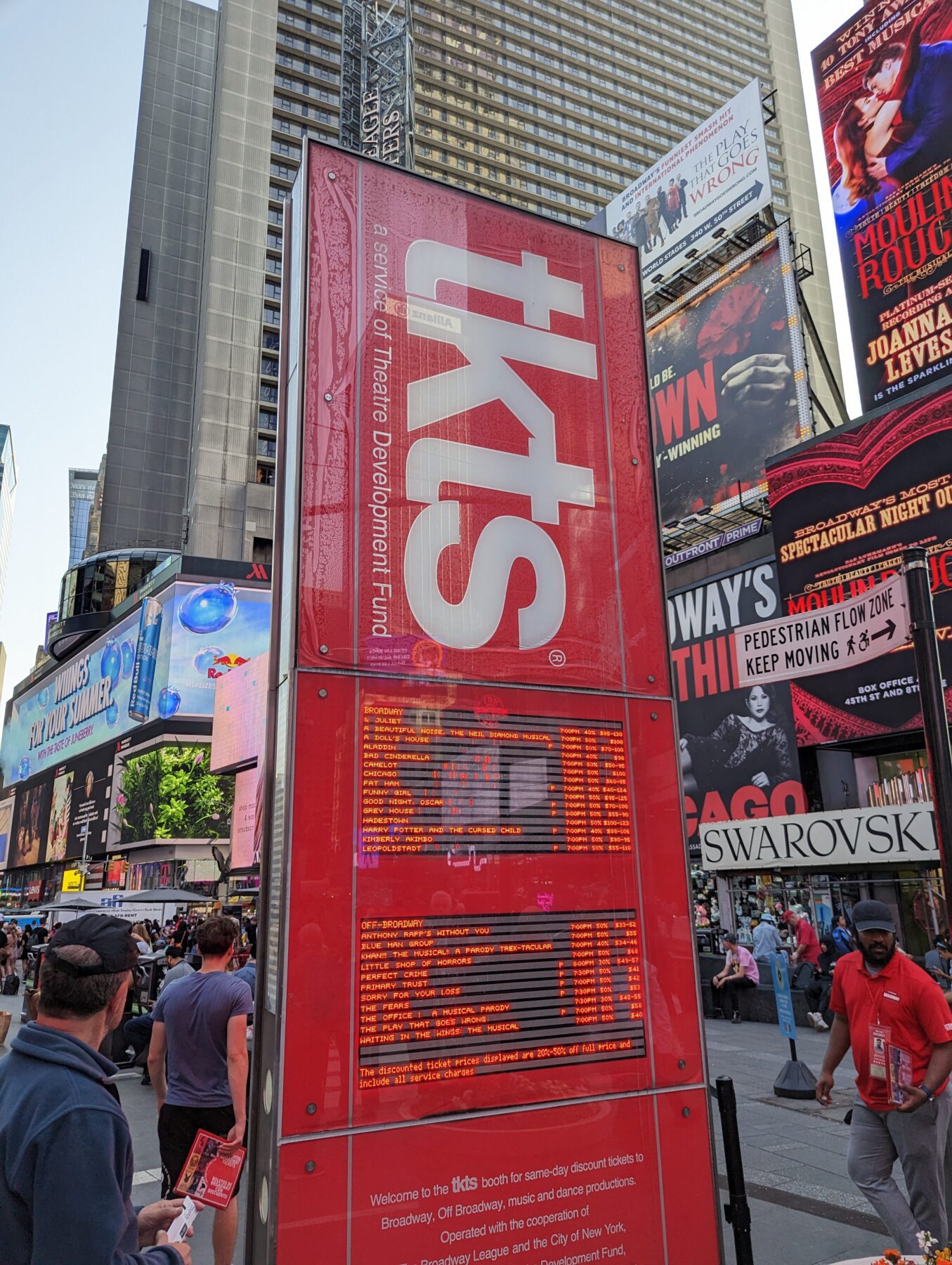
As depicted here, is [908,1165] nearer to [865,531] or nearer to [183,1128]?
Result: [183,1128]

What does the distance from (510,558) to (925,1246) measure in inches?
129

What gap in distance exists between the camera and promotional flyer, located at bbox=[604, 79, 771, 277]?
33.4 meters

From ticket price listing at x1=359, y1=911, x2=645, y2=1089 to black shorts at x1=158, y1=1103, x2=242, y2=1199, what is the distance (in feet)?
4.78

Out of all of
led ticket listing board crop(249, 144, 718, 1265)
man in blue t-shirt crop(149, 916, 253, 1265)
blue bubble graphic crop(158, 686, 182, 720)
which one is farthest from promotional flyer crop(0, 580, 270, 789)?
led ticket listing board crop(249, 144, 718, 1265)

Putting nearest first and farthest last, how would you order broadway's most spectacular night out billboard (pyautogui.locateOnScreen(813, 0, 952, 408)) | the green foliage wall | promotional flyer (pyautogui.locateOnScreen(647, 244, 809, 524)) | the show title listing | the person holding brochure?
the person holding brochure
broadway's most spectacular night out billboard (pyautogui.locateOnScreen(813, 0, 952, 408))
promotional flyer (pyautogui.locateOnScreen(647, 244, 809, 524))
the green foliage wall
the show title listing

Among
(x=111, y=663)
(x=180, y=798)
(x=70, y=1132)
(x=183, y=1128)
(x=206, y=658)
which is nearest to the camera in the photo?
(x=70, y=1132)

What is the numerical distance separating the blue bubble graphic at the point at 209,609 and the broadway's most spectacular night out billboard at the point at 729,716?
3467 cm

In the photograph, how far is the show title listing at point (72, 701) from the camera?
6653 cm

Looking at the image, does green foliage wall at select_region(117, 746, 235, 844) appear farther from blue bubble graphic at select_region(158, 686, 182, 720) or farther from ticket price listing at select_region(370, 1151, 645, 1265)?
ticket price listing at select_region(370, 1151, 645, 1265)

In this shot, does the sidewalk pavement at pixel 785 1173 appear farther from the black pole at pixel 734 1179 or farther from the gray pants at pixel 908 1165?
the gray pants at pixel 908 1165

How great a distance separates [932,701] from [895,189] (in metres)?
24.5

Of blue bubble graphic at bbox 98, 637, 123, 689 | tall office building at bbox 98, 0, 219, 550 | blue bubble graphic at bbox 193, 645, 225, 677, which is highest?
tall office building at bbox 98, 0, 219, 550

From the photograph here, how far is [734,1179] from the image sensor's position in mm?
4324

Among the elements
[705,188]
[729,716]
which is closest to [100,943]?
[729,716]
